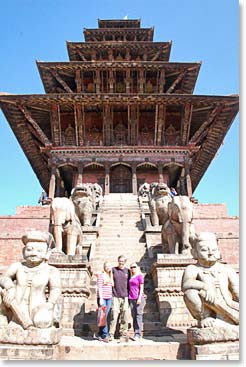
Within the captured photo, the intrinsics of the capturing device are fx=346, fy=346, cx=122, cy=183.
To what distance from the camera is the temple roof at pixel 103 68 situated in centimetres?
2153

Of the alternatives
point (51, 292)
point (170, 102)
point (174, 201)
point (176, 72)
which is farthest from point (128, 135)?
point (51, 292)

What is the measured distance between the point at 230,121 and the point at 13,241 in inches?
630

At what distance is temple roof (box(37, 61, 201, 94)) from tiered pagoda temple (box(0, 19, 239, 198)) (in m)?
0.06

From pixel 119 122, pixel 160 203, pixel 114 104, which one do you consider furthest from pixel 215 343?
pixel 119 122

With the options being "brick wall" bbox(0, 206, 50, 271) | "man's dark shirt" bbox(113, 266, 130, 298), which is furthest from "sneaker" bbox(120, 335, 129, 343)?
"brick wall" bbox(0, 206, 50, 271)

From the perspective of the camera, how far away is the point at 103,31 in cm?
2756

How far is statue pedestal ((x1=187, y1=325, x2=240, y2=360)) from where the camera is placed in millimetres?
3840

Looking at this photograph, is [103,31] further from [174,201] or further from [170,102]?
[174,201]

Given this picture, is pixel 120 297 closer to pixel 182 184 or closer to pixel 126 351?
pixel 126 351

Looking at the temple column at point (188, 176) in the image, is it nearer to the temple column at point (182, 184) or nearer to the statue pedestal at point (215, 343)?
the temple column at point (182, 184)

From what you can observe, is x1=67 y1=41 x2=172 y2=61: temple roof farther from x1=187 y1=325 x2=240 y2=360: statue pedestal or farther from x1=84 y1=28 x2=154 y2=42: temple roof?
x1=187 y1=325 x2=240 y2=360: statue pedestal

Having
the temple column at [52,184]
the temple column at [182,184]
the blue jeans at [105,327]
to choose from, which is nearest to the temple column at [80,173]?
the temple column at [52,184]

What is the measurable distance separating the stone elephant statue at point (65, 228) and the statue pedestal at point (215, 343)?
392 centimetres

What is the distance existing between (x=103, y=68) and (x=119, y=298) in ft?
61.9
